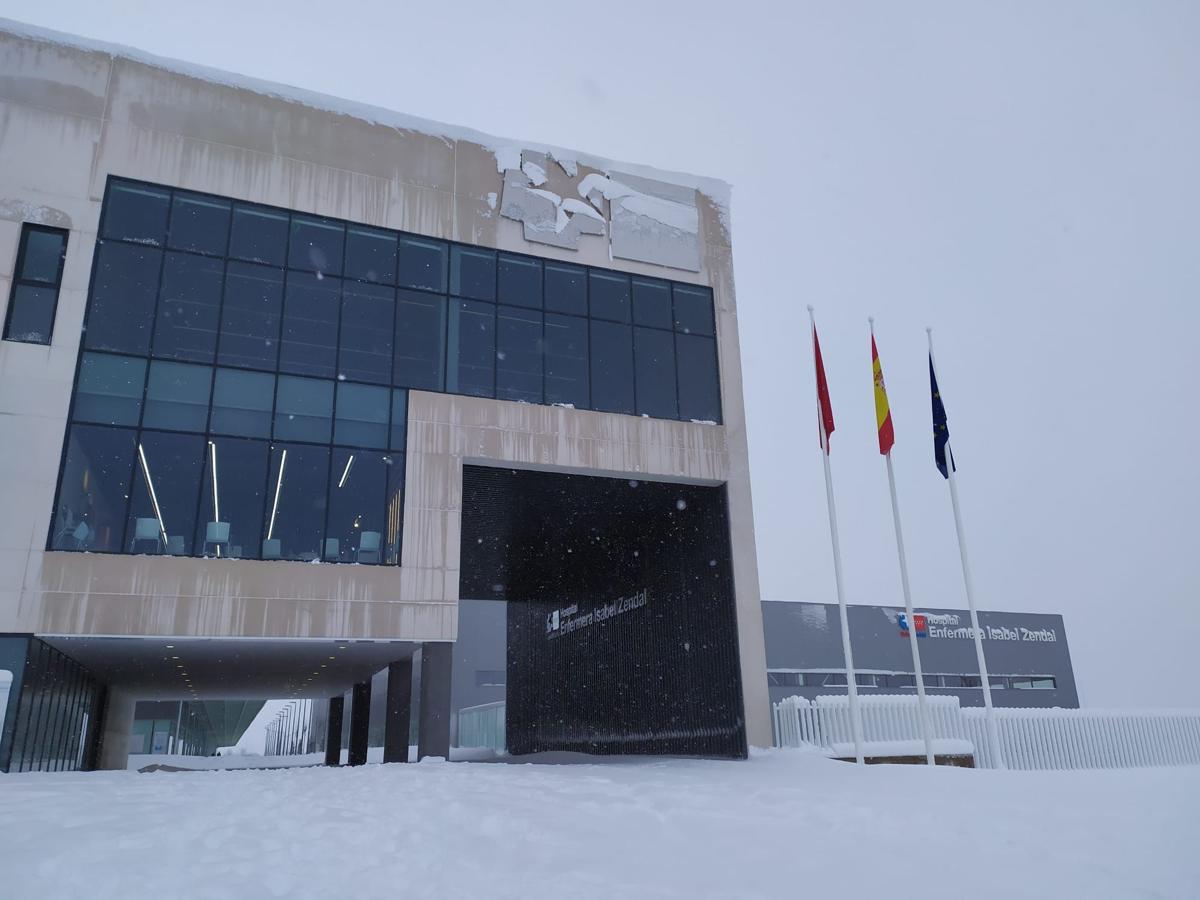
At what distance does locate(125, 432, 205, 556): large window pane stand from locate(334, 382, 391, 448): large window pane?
298 cm

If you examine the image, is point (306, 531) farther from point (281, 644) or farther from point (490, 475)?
point (490, 475)

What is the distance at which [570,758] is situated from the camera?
2664 centimetres

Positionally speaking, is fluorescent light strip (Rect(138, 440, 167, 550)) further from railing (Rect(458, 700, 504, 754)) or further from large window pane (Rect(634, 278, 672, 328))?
railing (Rect(458, 700, 504, 754))

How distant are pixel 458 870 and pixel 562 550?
20.8 meters

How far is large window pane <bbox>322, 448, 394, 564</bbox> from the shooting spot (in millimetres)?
18750

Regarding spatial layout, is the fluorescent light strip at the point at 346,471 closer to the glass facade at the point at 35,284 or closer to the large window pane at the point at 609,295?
the glass facade at the point at 35,284

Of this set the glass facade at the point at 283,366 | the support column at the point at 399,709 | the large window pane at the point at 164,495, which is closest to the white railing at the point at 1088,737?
the glass facade at the point at 283,366

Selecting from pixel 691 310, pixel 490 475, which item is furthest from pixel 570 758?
pixel 691 310

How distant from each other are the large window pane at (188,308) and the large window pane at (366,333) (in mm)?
2657

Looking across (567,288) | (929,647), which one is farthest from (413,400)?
(929,647)

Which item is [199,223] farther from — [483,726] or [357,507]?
[483,726]

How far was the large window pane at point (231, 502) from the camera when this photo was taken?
58.6ft

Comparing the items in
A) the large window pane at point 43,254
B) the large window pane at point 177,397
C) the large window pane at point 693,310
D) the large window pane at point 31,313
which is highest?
the large window pane at point 693,310

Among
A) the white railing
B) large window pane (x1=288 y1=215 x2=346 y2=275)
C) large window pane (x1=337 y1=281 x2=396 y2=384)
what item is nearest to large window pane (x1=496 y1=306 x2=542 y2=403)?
large window pane (x1=337 y1=281 x2=396 y2=384)
